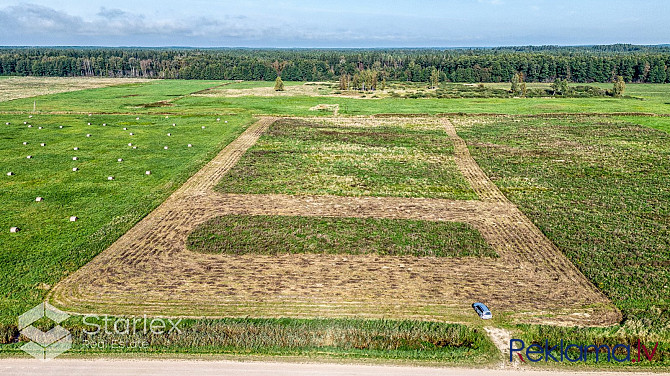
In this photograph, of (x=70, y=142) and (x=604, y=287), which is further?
(x=70, y=142)

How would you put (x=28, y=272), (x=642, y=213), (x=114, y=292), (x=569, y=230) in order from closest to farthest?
(x=114, y=292)
(x=28, y=272)
(x=569, y=230)
(x=642, y=213)

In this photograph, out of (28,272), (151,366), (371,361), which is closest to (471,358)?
(371,361)

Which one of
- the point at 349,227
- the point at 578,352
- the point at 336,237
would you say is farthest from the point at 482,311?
the point at 349,227

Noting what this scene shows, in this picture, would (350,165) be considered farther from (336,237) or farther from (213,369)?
(213,369)

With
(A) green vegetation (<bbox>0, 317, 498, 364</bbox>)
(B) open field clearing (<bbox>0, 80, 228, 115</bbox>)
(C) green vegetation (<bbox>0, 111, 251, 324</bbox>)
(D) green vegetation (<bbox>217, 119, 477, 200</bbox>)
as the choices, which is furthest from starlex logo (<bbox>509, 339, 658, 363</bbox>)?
(B) open field clearing (<bbox>0, 80, 228, 115</bbox>)

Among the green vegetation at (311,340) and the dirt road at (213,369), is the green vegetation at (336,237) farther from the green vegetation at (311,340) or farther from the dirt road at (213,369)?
the dirt road at (213,369)

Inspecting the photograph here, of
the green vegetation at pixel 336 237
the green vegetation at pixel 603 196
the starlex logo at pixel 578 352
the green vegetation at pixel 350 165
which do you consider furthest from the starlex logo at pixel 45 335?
the green vegetation at pixel 603 196

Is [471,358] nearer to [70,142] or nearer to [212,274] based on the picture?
[212,274]

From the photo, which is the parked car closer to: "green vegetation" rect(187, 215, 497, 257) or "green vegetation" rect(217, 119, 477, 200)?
"green vegetation" rect(187, 215, 497, 257)
